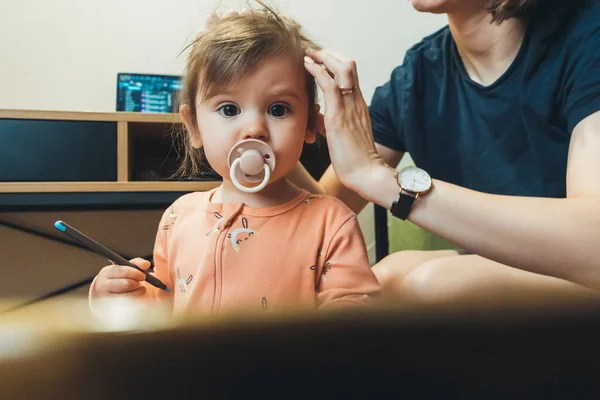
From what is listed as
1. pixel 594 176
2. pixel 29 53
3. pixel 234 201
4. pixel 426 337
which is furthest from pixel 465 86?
pixel 29 53

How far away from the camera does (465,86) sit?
3.41ft

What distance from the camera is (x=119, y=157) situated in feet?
4.19

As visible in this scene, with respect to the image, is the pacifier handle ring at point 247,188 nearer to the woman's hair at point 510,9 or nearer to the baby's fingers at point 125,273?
the baby's fingers at point 125,273

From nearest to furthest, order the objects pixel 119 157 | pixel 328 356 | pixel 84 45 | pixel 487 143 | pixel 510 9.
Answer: pixel 328 356, pixel 510 9, pixel 487 143, pixel 119 157, pixel 84 45

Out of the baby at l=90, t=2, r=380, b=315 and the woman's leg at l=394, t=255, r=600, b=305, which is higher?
the baby at l=90, t=2, r=380, b=315

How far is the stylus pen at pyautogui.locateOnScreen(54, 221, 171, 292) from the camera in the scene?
21.7 inches

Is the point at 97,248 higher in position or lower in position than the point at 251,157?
lower

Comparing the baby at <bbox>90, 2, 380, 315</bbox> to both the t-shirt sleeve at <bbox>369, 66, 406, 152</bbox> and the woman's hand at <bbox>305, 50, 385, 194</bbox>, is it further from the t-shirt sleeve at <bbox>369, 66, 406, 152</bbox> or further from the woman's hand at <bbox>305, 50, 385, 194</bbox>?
the t-shirt sleeve at <bbox>369, 66, 406, 152</bbox>

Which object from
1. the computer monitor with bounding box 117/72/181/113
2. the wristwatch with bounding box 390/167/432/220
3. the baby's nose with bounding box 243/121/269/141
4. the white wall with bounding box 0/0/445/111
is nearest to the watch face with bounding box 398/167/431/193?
the wristwatch with bounding box 390/167/432/220

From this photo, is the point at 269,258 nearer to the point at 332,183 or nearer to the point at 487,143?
the point at 332,183

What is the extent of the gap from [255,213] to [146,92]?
1.05 meters

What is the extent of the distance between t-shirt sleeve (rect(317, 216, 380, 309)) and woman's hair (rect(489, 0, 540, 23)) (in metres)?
0.51

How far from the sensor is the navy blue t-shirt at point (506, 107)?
81cm

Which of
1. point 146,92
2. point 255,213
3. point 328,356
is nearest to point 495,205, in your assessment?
point 255,213
